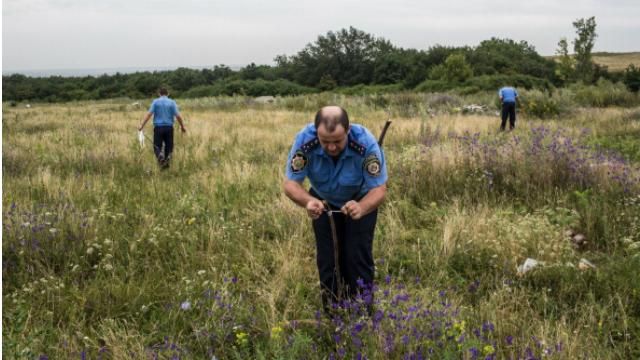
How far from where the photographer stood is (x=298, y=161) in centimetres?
300

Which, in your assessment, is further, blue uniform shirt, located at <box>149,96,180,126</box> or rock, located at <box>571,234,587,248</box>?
blue uniform shirt, located at <box>149,96,180,126</box>

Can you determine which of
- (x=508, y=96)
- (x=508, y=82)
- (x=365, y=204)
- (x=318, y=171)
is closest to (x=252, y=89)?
(x=508, y=82)

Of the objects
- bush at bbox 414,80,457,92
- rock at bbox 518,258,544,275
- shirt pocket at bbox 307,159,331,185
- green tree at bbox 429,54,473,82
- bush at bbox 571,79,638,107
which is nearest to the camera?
shirt pocket at bbox 307,159,331,185

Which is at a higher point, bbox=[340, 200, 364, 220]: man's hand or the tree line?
the tree line

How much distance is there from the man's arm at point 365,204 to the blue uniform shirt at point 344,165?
46mm

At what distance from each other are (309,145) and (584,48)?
3763 cm

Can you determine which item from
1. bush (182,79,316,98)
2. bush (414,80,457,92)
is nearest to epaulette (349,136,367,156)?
bush (414,80,457,92)

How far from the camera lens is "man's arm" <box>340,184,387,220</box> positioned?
9.12 ft

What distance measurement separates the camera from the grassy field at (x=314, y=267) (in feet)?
9.69

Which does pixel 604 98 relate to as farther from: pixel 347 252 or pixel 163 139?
pixel 347 252

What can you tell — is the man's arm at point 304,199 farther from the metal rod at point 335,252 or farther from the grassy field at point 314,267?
the grassy field at point 314,267

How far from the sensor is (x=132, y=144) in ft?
35.1

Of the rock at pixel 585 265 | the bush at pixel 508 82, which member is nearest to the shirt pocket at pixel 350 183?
the rock at pixel 585 265

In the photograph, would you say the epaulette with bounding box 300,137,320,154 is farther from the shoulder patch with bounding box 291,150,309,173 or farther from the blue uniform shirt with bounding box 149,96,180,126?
the blue uniform shirt with bounding box 149,96,180,126
